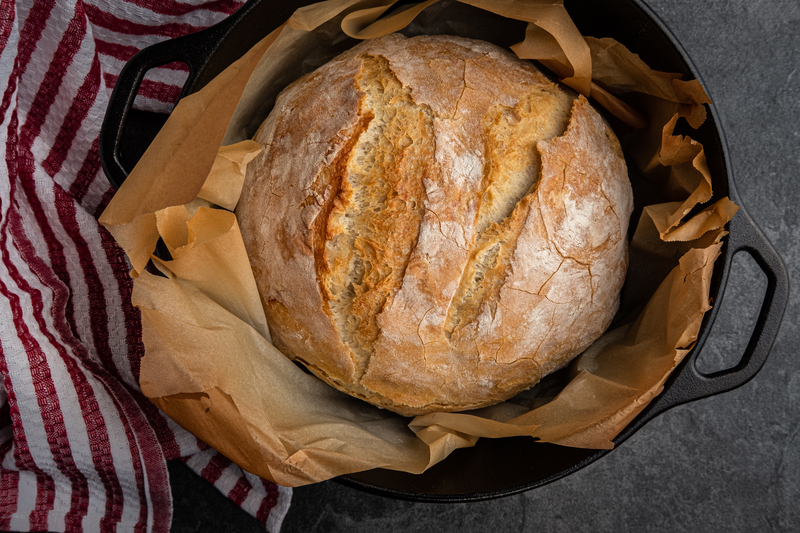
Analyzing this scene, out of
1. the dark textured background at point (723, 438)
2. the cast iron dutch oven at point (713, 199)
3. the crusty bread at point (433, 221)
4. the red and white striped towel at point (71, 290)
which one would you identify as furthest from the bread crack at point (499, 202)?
the red and white striped towel at point (71, 290)

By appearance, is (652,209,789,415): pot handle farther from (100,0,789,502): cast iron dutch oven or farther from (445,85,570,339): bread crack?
(445,85,570,339): bread crack

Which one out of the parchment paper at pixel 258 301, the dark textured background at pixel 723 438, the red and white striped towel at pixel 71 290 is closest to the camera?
the parchment paper at pixel 258 301

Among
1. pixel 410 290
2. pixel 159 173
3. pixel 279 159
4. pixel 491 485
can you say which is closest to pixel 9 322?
pixel 159 173

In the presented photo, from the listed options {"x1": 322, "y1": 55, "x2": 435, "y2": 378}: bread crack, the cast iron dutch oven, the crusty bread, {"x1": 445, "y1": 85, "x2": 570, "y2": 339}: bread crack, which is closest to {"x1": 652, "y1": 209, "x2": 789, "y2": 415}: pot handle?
the cast iron dutch oven

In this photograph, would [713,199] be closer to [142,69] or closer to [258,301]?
[258,301]

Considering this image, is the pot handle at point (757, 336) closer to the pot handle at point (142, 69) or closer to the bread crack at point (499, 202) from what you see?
the bread crack at point (499, 202)

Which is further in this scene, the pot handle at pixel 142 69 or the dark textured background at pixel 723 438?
the dark textured background at pixel 723 438

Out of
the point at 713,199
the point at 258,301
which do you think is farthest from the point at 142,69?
the point at 713,199
